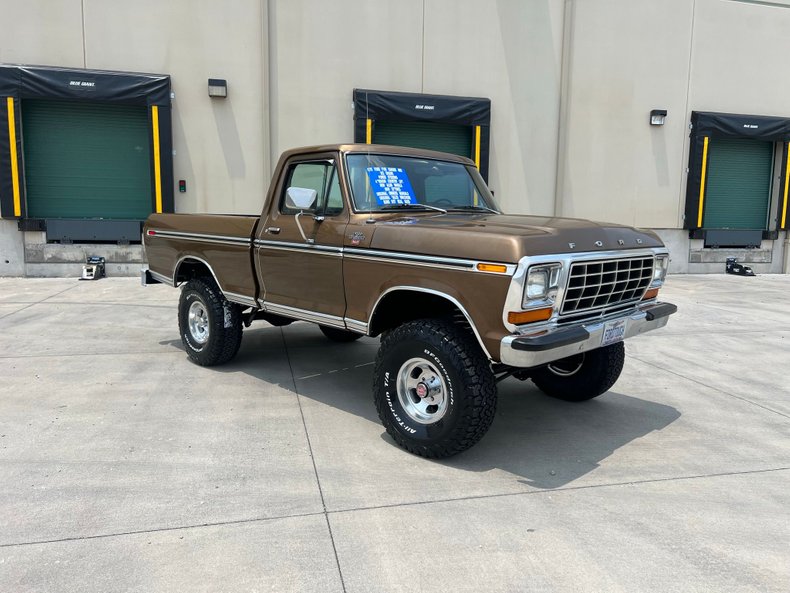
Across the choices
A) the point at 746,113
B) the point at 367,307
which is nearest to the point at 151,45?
the point at 367,307

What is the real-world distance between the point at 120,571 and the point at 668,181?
1485 cm

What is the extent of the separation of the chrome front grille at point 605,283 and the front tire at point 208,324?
347 cm

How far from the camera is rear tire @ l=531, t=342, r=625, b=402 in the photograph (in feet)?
16.2

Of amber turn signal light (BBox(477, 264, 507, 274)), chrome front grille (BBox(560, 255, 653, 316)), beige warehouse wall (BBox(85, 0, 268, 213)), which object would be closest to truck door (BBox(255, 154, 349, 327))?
amber turn signal light (BBox(477, 264, 507, 274))

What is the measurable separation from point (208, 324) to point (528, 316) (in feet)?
12.0

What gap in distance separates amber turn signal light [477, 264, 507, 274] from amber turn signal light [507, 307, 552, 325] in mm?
245

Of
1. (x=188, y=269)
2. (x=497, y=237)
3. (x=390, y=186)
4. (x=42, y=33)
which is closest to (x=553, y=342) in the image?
(x=497, y=237)

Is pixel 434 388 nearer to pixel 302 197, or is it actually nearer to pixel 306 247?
pixel 306 247

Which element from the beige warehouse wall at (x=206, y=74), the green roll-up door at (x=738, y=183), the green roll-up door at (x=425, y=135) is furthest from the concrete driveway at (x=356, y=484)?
the green roll-up door at (x=738, y=183)

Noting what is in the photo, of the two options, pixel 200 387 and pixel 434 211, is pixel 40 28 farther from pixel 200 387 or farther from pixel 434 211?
pixel 434 211

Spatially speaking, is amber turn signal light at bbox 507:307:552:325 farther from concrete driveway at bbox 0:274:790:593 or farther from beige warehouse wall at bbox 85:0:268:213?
beige warehouse wall at bbox 85:0:268:213

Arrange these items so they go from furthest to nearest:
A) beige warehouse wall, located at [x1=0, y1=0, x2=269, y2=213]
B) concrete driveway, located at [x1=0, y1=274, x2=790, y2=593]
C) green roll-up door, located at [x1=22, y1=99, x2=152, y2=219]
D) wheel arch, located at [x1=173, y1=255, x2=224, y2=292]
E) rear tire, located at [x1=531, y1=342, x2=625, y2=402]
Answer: green roll-up door, located at [x1=22, y1=99, x2=152, y2=219] → beige warehouse wall, located at [x1=0, y1=0, x2=269, y2=213] → wheel arch, located at [x1=173, y1=255, x2=224, y2=292] → rear tire, located at [x1=531, y1=342, x2=625, y2=402] → concrete driveway, located at [x1=0, y1=274, x2=790, y2=593]

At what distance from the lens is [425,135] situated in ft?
44.1

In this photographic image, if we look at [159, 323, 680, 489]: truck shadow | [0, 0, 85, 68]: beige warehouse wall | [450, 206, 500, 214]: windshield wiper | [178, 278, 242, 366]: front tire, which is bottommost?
[159, 323, 680, 489]: truck shadow
